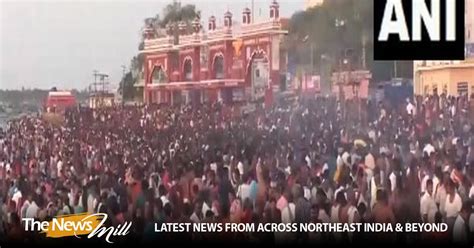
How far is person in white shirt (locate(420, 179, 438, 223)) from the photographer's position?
10.5 ft

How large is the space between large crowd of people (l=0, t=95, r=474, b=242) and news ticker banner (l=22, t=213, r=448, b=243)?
0.09 feet

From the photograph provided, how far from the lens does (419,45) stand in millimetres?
3180

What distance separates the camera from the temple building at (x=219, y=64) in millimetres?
3199

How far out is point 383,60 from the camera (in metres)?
3.17

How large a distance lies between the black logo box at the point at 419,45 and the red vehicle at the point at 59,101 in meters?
1.66

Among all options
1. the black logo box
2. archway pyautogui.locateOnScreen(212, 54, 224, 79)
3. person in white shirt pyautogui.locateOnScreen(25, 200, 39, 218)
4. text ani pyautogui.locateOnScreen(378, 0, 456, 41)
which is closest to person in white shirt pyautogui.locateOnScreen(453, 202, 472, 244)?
the black logo box

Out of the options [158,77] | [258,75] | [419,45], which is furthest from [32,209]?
[419,45]

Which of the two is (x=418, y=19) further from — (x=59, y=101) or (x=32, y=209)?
(x=32, y=209)

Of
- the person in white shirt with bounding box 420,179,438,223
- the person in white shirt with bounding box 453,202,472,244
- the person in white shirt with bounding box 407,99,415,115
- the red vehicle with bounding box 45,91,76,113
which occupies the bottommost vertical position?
the person in white shirt with bounding box 453,202,472,244

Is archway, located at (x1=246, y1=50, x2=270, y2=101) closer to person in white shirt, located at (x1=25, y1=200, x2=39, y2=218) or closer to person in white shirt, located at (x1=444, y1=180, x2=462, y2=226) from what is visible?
person in white shirt, located at (x1=444, y1=180, x2=462, y2=226)

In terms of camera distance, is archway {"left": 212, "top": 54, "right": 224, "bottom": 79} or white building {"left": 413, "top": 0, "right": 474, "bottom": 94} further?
archway {"left": 212, "top": 54, "right": 224, "bottom": 79}

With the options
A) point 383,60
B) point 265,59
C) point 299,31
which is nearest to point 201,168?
point 265,59

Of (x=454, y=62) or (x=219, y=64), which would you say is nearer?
(x=454, y=62)

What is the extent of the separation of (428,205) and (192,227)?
1.29 metres
